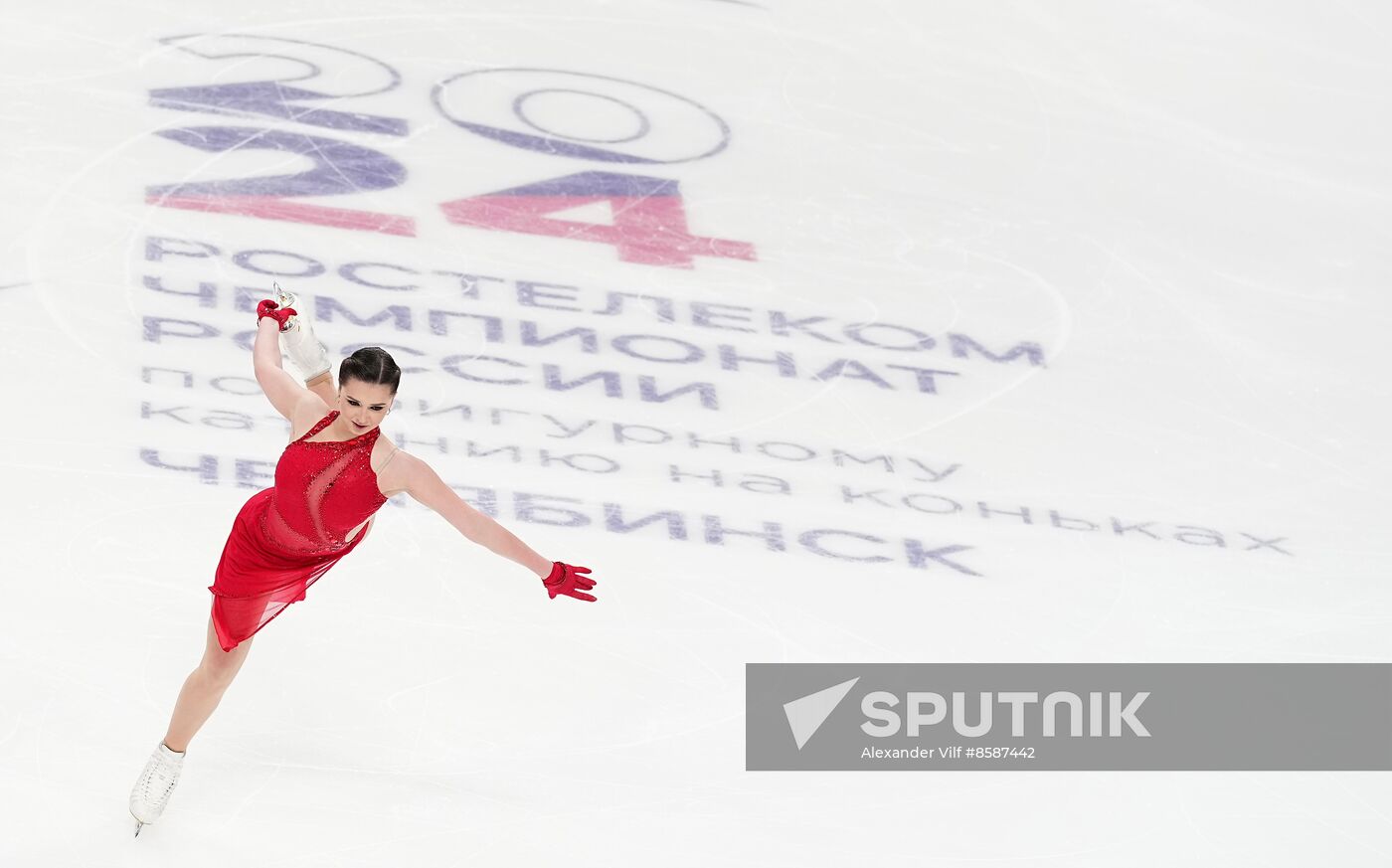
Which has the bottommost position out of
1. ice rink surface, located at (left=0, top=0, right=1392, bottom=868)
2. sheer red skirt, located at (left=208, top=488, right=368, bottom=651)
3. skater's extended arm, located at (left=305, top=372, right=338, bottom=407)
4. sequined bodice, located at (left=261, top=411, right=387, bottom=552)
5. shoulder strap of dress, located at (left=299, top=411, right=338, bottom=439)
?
ice rink surface, located at (left=0, top=0, right=1392, bottom=868)

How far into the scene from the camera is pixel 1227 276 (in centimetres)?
815

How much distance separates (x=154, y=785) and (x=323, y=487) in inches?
31.4

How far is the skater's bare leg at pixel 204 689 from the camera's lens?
4.23 m

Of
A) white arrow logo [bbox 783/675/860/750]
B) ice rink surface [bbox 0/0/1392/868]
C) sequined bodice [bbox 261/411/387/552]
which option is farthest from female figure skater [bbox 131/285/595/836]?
white arrow logo [bbox 783/675/860/750]

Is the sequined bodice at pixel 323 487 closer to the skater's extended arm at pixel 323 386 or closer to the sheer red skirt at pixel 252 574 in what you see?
the sheer red skirt at pixel 252 574

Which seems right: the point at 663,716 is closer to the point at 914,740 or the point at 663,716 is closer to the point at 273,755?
the point at 914,740

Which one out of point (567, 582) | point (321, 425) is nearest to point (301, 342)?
point (321, 425)

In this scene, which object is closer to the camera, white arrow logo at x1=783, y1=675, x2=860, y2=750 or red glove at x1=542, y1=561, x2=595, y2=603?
red glove at x1=542, y1=561, x2=595, y2=603

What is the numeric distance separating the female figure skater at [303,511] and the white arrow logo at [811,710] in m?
1.21

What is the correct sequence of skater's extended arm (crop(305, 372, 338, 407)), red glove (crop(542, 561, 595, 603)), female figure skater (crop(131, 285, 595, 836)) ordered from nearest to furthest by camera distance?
female figure skater (crop(131, 285, 595, 836)), red glove (crop(542, 561, 595, 603)), skater's extended arm (crop(305, 372, 338, 407))

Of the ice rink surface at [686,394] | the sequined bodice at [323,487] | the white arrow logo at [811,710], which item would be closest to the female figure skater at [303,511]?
the sequined bodice at [323,487]

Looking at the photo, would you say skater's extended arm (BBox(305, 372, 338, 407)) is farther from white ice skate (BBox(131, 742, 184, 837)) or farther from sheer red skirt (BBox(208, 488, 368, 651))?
white ice skate (BBox(131, 742, 184, 837))

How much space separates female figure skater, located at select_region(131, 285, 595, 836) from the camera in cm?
404

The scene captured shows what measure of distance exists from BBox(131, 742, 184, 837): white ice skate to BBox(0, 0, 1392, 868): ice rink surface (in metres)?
0.08
